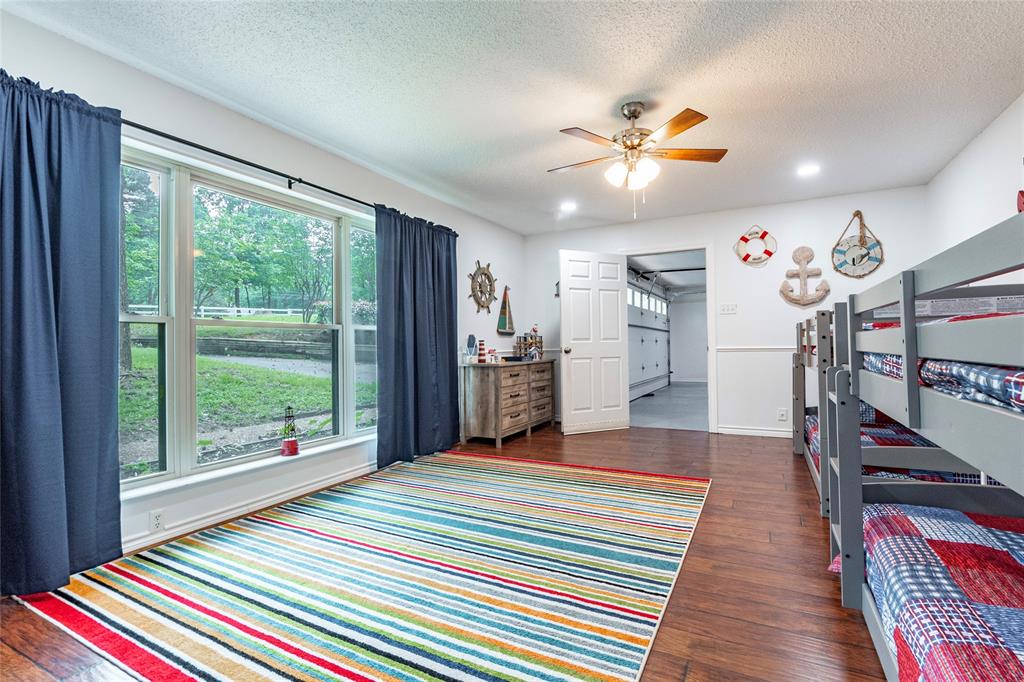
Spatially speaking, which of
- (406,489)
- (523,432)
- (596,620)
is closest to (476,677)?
(596,620)

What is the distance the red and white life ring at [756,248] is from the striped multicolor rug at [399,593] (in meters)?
2.98

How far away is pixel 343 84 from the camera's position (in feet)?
8.29

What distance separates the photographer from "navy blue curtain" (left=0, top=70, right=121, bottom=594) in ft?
6.12

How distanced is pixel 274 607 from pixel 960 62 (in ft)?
12.8

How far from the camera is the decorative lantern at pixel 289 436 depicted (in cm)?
316

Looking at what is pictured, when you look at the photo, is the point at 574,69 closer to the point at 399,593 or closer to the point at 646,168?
the point at 646,168

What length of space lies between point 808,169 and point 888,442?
2309 mm

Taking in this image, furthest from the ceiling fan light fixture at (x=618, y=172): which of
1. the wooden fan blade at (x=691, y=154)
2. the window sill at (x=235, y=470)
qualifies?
the window sill at (x=235, y=470)

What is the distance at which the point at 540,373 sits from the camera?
5.44m

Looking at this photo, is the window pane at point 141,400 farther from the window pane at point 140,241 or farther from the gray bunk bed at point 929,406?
the gray bunk bed at point 929,406

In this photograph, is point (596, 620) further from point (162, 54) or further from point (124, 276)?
point (162, 54)

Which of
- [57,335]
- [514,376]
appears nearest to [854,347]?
[57,335]

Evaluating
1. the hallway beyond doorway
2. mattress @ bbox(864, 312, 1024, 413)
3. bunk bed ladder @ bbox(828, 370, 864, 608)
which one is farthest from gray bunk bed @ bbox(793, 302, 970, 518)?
the hallway beyond doorway

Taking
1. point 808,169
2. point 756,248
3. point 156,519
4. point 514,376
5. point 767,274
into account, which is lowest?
point 156,519
